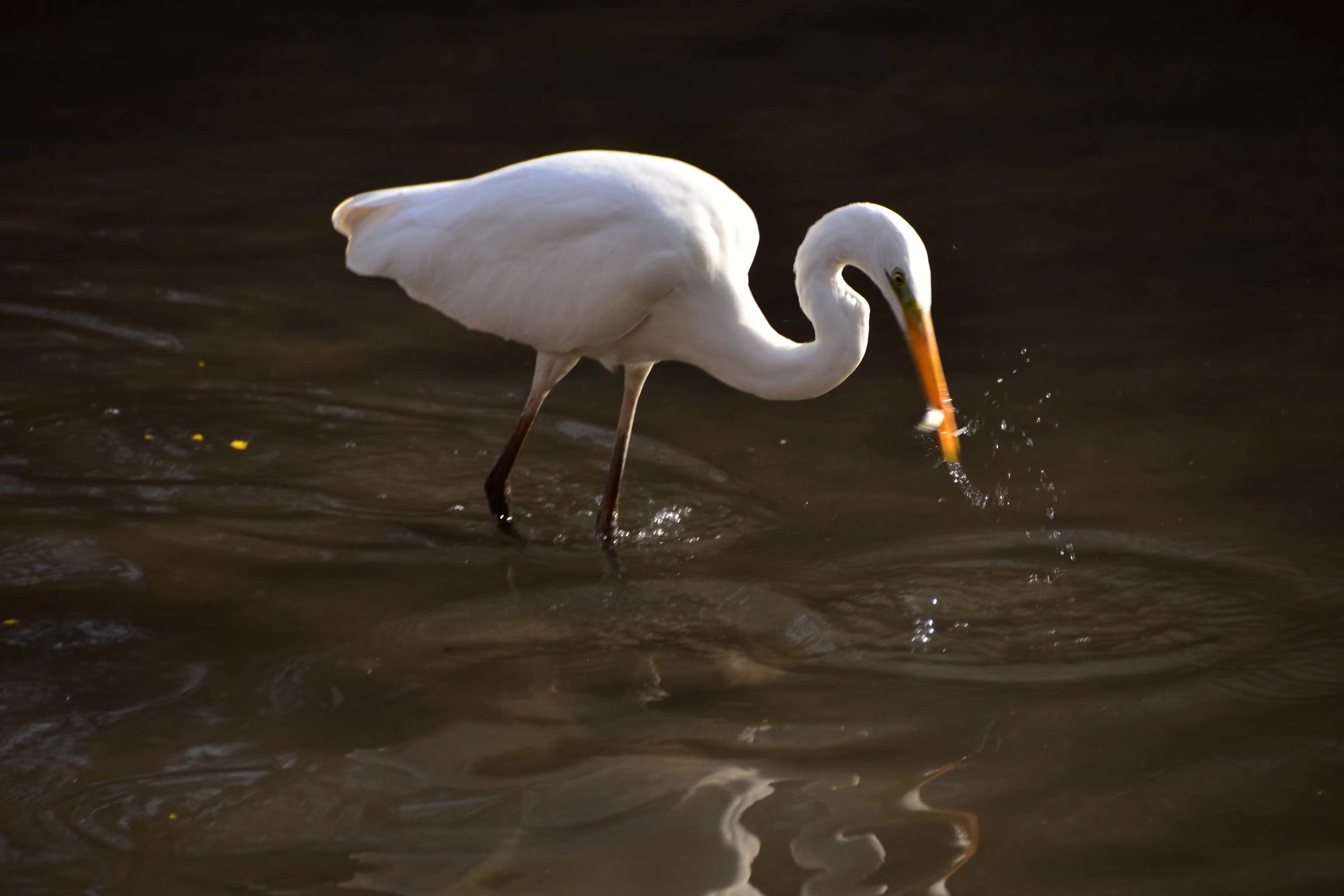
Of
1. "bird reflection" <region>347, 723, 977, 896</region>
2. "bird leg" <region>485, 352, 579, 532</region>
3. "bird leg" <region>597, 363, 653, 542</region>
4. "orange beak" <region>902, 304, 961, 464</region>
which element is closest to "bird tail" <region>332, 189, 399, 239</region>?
"bird leg" <region>485, 352, 579, 532</region>

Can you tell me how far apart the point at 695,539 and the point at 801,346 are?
0.68 meters

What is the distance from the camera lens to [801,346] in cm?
419

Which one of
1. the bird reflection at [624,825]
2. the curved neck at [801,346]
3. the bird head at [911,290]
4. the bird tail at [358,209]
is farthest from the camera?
the bird tail at [358,209]

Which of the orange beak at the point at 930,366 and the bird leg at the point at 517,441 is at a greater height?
the orange beak at the point at 930,366

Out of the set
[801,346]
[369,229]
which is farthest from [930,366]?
[369,229]

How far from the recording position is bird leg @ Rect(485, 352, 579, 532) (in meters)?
4.61

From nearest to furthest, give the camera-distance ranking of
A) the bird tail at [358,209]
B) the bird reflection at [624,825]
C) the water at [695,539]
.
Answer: the bird reflection at [624,825] < the water at [695,539] < the bird tail at [358,209]

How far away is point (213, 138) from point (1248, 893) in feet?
21.8

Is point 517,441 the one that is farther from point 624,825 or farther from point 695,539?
point 624,825

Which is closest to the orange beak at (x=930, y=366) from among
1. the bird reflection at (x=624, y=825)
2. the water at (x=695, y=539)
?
the water at (x=695, y=539)

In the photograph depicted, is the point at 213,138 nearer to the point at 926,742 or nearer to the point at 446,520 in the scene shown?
the point at 446,520

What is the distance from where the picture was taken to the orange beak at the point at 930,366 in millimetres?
3783

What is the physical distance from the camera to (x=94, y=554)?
4258mm

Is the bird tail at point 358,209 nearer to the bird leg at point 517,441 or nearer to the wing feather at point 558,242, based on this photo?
the wing feather at point 558,242
